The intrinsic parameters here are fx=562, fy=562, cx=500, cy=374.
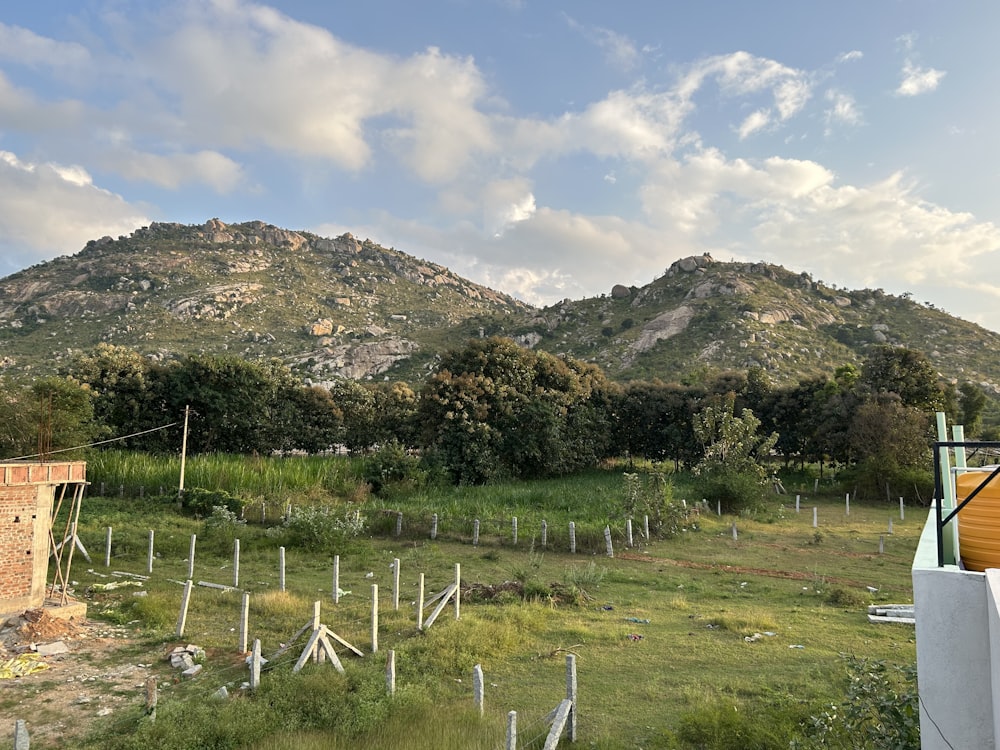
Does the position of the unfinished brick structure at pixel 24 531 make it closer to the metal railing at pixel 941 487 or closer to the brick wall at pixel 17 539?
the brick wall at pixel 17 539

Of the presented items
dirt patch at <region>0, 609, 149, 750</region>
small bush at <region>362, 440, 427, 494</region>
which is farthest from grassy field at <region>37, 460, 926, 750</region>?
small bush at <region>362, 440, 427, 494</region>

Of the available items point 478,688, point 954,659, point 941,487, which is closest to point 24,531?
point 478,688

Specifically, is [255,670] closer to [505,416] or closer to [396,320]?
[505,416]

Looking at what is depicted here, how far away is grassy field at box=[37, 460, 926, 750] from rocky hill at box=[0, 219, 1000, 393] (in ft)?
103

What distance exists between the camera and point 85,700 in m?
8.30

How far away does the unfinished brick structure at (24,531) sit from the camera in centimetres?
1184

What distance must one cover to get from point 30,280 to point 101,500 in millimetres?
79632

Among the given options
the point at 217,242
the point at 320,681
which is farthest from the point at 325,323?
the point at 320,681

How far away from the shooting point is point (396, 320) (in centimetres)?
9300

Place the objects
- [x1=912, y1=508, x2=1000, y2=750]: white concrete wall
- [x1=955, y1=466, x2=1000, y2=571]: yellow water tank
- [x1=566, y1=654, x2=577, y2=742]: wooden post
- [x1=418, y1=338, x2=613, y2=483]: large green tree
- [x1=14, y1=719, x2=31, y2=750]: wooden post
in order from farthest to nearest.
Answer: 1. [x1=418, y1=338, x2=613, y2=483]: large green tree
2. [x1=566, y1=654, x2=577, y2=742]: wooden post
3. [x1=14, y1=719, x2=31, y2=750]: wooden post
4. [x1=955, y1=466, x2=1000, y2=571]: yellow water tank
5. [x1=912, y1=508, x2=1000, y2=750]: white concrete wall

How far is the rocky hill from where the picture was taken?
57719mm

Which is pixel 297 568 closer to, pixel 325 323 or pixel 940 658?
pixel 940 658

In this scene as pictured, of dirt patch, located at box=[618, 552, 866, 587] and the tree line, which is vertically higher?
the tree line

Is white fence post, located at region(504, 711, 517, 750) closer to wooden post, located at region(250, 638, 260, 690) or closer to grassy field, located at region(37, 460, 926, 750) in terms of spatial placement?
grassy field, located at region(37, 460, 926, 750)
